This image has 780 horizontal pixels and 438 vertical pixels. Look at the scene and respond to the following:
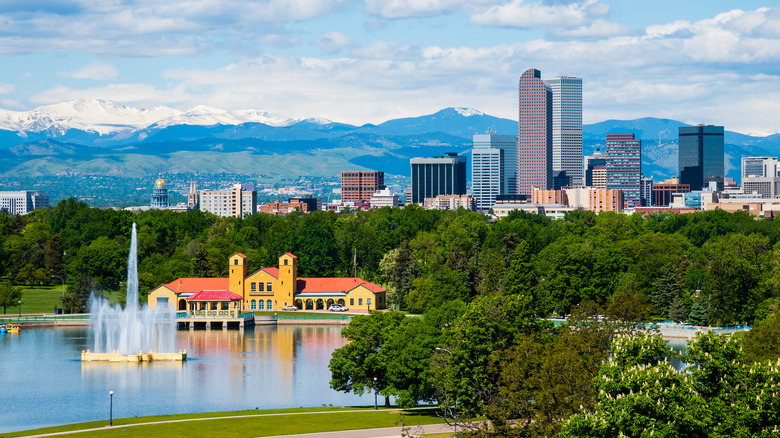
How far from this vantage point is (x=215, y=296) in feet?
407

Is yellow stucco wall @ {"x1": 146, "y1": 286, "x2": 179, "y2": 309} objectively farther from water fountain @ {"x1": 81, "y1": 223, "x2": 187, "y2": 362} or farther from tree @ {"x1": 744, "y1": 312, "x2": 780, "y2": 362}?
tree @ {"x1": 744, "y1": 312, "x2": 780, "y2": 362}

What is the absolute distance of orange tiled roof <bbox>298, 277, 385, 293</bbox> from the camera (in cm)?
12725

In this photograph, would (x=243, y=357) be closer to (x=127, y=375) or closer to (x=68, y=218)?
(x=127, y=375)

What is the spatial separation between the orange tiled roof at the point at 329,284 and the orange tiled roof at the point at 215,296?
7686mm

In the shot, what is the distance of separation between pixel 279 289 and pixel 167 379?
49795 millimetres

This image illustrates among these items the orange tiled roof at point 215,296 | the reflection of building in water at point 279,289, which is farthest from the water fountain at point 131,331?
the reflection of building in water at point 279,289

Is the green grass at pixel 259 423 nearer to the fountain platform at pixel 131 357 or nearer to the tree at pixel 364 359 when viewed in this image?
the tree at pixel 364 359

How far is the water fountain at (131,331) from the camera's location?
289 ft

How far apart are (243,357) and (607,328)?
42526mm

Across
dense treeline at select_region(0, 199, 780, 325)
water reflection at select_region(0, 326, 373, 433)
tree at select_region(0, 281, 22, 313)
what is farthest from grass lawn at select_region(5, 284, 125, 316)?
water reflection at select_region(0, 326, 373, 433)

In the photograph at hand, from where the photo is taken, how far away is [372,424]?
2181 inches

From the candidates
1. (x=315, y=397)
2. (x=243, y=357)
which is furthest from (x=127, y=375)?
(x=315, y=397)

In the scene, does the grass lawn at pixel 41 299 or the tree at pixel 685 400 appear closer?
the tree at pixel 685 400

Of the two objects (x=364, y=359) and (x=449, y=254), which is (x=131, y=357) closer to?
(x=364, y=359)
